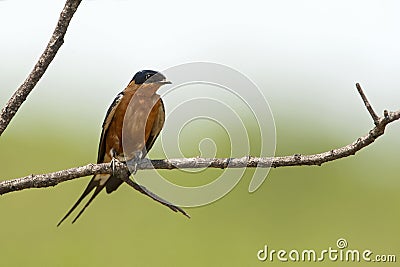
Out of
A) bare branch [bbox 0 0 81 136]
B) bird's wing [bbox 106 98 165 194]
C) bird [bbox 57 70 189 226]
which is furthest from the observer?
bird's wing [bbox 106 98 165 194]

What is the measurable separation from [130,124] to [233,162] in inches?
31.3

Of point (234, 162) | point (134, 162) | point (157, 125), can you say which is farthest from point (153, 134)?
point (234, 162)

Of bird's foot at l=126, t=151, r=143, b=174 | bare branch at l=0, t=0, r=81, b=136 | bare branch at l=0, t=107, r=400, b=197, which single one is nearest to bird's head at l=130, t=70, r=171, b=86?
bird's foot at l=126, t=151, r=143, b=174

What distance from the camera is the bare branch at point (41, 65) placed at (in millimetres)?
949

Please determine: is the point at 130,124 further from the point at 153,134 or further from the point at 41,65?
the point at 41,65

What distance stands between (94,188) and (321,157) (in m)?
1.12

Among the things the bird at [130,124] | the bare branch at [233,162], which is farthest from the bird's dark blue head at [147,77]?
the bare branch at [233,162]

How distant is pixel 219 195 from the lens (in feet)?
3.50

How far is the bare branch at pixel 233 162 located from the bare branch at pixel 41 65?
0.38 ft

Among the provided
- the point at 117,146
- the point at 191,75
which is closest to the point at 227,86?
the point at 191,75

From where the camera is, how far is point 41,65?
97 centimetres

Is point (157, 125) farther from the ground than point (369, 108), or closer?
farther from the ground

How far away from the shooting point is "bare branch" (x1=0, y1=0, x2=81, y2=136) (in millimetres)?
949

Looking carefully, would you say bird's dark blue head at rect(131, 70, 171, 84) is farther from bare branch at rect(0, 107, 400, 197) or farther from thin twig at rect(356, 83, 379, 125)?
thin twig at rect(356, 83, 379, 125)
